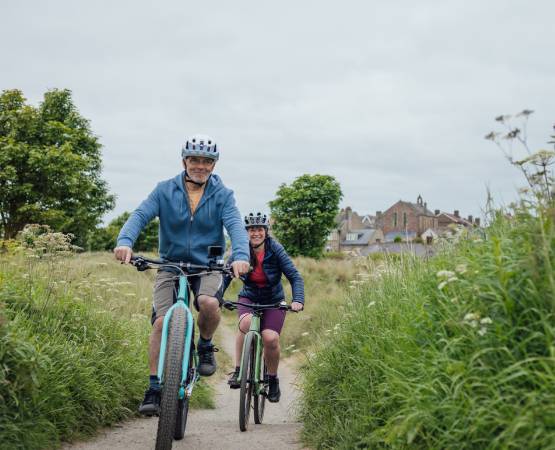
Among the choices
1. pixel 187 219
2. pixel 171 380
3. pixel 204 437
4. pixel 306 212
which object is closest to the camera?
pixel 171 380

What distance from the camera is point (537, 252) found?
3453mm

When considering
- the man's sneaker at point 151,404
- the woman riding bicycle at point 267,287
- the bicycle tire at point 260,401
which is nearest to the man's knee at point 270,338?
the woman riding bicycle at point 267,287

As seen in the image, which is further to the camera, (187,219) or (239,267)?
(187,219)

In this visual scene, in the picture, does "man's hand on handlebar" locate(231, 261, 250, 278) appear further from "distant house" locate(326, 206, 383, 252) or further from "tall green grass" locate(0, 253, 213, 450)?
"distant house" locate(326, 206, 383, 252)

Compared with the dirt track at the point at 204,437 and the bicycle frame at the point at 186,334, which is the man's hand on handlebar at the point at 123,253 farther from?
the dirt track at the point at 204,437

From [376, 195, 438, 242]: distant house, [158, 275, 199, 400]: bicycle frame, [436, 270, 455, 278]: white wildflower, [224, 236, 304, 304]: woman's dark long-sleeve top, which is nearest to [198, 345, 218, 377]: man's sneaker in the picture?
Result: [158, 275, 199, 400]: bicycle frame

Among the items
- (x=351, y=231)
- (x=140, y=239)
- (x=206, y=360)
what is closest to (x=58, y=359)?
(x=206, y=360)

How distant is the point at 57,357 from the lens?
5797 millimetres

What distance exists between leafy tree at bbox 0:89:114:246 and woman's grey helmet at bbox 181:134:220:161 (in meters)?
33.5

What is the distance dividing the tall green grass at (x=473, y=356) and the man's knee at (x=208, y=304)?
1.43 meters

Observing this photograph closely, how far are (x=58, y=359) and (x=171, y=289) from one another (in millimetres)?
1202

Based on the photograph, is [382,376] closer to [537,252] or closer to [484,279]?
[484,279]

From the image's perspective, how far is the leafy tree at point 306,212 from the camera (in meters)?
60.2

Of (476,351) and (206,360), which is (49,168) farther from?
(476,351)
